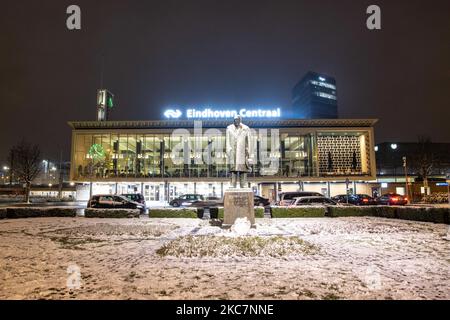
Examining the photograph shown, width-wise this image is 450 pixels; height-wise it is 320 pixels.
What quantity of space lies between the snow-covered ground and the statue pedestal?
101cm

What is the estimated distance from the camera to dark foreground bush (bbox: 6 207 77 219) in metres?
19.2

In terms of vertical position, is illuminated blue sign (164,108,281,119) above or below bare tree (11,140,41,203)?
above

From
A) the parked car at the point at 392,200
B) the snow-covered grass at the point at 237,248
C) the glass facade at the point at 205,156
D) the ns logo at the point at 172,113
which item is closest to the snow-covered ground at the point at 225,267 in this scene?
the snow-covered grass at the point at 237,248

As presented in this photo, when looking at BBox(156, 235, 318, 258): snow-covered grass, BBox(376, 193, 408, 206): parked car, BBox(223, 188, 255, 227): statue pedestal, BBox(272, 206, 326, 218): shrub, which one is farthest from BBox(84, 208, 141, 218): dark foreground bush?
BBox(376, 193, 408, 206): parked car

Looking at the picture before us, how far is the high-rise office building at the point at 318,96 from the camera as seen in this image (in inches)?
5595

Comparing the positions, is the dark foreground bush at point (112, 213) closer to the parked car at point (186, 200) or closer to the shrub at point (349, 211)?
the shrub at point (349, 211)

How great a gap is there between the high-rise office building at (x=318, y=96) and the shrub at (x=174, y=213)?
131m

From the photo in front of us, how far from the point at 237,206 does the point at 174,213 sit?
8.16 metres

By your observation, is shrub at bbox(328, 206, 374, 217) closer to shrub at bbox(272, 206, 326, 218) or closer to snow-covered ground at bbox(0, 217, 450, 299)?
shrub at bbox(272, 206, 326, 218)

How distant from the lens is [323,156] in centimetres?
4731

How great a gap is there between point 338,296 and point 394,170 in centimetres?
7035
